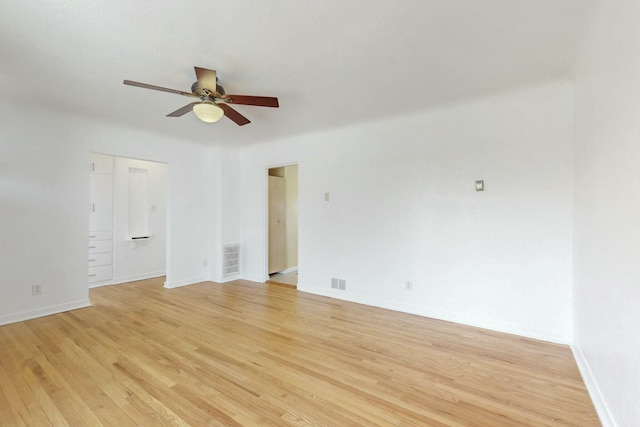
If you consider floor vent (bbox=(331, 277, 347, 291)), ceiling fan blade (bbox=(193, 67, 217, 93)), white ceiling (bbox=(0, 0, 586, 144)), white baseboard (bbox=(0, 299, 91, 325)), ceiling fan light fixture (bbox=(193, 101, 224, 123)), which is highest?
white ceiling (bbox=(0, 0, 586, 144))

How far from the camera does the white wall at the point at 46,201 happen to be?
3152mm

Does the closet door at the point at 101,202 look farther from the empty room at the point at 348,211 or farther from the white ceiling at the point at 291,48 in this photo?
the white ceiling at the point at 291,48

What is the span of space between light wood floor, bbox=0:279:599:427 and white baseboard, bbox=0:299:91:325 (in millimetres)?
136

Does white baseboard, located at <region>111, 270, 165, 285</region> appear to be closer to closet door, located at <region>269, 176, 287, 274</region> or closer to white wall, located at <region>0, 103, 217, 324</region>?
white wall, located at <region>0, 103, 217, 324</region>

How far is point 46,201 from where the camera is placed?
3404 millimetres

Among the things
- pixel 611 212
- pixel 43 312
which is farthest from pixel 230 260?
pixel 611 212

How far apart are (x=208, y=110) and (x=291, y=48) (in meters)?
0.91

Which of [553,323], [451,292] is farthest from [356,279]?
[553,323]

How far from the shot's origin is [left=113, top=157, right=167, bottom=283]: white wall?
5016 mm

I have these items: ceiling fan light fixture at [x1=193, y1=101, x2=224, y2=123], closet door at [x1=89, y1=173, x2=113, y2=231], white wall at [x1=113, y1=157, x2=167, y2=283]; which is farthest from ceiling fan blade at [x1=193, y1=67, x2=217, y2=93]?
closet door at [x1=89, y1=173, x2=113, y2=231]

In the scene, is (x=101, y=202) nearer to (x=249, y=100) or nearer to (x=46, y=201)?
(x=46, y=201)

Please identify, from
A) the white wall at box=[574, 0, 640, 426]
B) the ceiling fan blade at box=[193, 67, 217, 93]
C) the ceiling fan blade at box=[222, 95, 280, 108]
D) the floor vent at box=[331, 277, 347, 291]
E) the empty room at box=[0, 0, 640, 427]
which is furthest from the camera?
the floor vent at box=[331, 277, 347, 291]

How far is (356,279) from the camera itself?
3920 mm

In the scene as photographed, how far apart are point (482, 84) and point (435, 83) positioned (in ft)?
1.49
